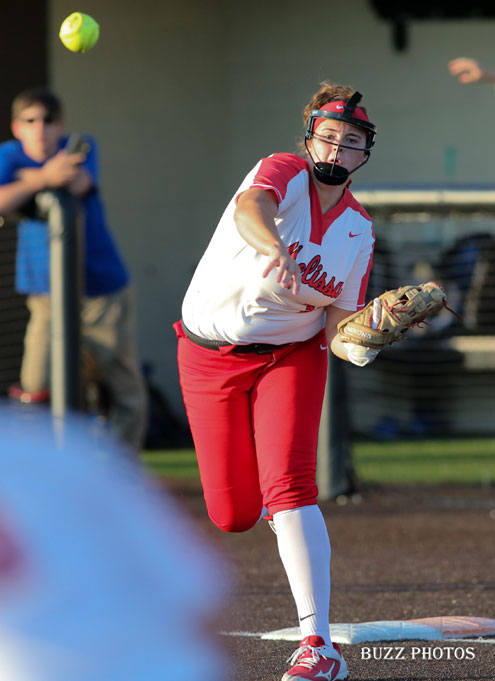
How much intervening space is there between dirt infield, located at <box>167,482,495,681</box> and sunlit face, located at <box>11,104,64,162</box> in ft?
8.41

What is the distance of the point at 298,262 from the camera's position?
4.02 meters

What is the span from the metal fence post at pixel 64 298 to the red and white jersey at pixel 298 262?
3.46 feet

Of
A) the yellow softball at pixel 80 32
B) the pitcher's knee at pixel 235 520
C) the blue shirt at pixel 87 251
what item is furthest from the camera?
the blue shirt at pixel 87 251

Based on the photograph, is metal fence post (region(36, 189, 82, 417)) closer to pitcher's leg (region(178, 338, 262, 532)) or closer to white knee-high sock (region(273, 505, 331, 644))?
pitcher's leg (region(178, 338, 262, 532))

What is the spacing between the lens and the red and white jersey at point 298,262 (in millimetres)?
4039

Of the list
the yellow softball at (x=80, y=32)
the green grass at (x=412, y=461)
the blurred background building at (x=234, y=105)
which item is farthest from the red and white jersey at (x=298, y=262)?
the blurred background building at (x=234, y=105)

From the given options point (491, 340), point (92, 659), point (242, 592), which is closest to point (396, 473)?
point (491, 340)

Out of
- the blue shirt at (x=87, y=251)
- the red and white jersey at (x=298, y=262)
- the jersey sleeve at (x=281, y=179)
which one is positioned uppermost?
the jersey sleeve at (x=281, y=179)

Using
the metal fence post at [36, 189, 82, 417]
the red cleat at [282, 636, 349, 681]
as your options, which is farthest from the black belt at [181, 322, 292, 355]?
the metal fence post at [36, 189, 82, 417]

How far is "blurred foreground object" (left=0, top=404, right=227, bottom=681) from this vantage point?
5.84 feet

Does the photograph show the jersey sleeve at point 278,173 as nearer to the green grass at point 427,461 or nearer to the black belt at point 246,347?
the black belt at point 246,347

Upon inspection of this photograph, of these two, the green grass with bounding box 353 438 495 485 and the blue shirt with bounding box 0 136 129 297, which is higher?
the blue shirt with bounding box 0 136 129 297

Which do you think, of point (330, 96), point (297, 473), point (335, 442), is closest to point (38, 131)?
point (335, 442)

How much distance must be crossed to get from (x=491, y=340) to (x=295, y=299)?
24.0ft
